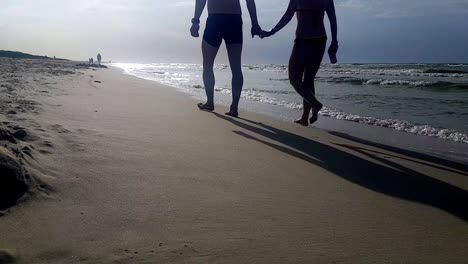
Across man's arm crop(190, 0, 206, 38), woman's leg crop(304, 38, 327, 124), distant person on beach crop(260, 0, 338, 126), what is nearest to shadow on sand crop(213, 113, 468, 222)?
woman's leg crop(304, 38, 327, 124)

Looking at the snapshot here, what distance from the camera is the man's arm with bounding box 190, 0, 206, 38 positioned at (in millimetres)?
5809

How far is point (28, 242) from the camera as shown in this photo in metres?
1.31

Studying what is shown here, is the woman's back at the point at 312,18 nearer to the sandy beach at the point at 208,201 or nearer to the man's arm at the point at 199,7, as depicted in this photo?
the man's arm at the point at 199,7

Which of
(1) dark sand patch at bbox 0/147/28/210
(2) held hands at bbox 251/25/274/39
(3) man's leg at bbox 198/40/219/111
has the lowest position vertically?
(1) dark sand patch at bbox 0/147/28/210

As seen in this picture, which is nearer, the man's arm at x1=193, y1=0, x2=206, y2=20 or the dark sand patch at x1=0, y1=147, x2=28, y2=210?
the dark sand patch at x1=0, y1=147, x2=28, y2=210

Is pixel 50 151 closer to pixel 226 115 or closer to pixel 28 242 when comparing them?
pixel 28 242

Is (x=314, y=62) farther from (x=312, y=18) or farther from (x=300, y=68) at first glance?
(x=312, y=18)

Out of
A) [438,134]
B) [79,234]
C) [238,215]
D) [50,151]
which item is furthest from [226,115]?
[79,234]

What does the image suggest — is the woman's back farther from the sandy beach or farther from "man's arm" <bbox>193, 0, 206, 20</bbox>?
the sandy beach

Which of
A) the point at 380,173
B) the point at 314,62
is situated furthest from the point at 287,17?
the point at 380,173

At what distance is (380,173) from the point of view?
272 centimetres

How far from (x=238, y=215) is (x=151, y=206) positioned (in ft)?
1.27

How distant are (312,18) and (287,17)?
0.40 metres

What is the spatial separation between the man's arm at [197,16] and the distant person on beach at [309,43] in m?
1.40
